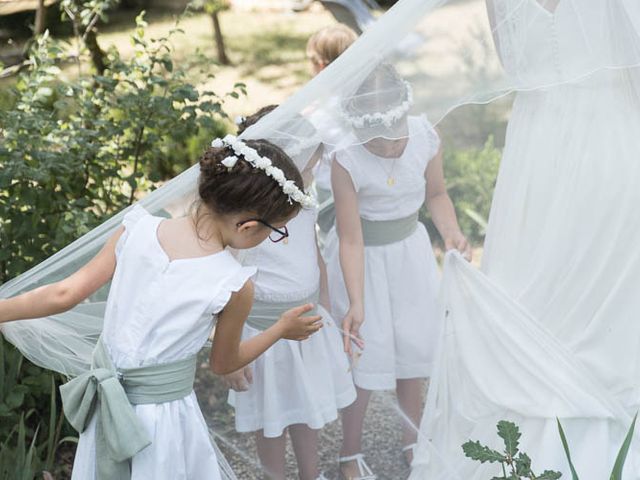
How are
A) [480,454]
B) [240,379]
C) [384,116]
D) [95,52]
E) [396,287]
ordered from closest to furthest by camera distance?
[480,454] → [384,116] → [240,379] → [396,287] → [95,52]

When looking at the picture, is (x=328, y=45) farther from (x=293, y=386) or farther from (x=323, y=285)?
(x=293, y=386)

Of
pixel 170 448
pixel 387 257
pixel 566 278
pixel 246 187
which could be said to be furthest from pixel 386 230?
pixel 170 448

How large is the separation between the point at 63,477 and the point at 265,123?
5.33 feet

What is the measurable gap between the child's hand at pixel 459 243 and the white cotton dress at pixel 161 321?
95 centimetres

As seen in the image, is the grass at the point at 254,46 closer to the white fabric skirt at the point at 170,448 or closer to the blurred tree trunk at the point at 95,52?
the blurred tree trunk at the point at 95,52

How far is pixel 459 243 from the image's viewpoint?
3041mm

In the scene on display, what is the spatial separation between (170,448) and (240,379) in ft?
1.85

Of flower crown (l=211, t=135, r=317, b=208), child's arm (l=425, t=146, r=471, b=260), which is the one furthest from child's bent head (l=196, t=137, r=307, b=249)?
child's arm (l=425, t=146, r=471, b=260)

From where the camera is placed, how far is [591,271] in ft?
8.85

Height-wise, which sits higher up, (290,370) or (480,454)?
(480,454)

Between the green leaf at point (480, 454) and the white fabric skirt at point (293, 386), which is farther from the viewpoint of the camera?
the white fabric skirt at point (293, 386)

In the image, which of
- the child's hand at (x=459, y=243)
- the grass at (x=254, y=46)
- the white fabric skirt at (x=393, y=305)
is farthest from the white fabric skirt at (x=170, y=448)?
the grass at (x=254, y=46)

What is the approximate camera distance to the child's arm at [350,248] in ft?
9.61

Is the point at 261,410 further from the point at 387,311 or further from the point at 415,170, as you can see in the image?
the point at 415,170
